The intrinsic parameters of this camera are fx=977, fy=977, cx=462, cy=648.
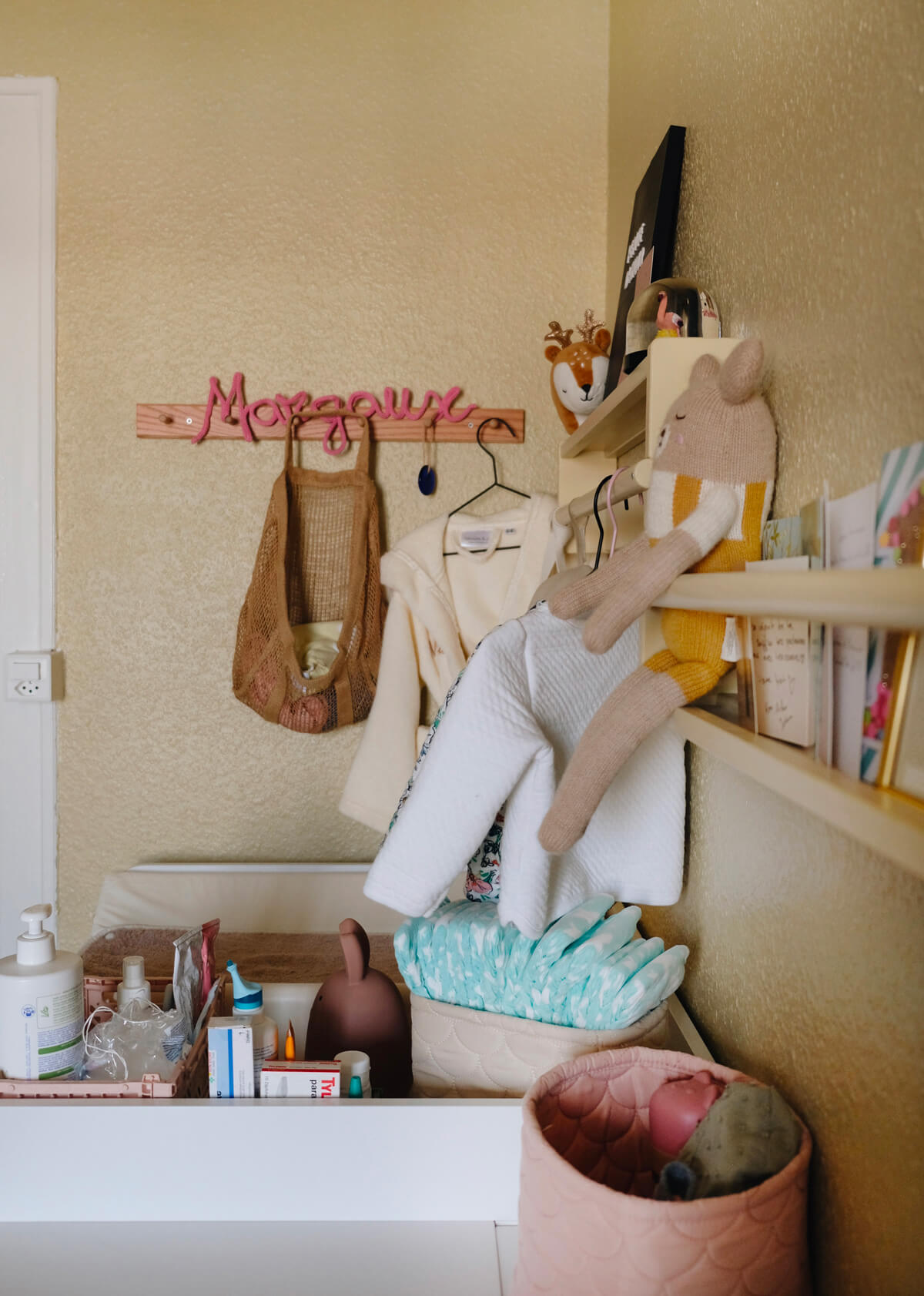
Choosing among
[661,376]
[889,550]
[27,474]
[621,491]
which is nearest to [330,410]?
[27,474]

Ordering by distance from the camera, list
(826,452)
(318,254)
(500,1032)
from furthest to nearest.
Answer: (318,254) → (500,1032) → (826,452)

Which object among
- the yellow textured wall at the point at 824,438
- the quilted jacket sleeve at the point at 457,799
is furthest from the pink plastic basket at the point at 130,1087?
the yellow textured wall at the point at 824,438

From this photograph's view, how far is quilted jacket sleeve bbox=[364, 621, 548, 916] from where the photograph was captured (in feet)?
3.24

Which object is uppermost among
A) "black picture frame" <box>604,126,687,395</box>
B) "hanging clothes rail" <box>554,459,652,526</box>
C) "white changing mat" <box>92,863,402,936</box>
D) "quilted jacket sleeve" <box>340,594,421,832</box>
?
"black picture frame" <box>604,126,687,395</box>

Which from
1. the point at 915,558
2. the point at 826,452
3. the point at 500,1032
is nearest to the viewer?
the point at 915,558

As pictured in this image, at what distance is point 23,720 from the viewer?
201 cm

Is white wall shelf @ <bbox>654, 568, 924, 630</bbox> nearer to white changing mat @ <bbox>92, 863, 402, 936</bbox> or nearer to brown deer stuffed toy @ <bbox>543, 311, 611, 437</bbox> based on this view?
brown deer stuffed toy @ <bbox>543, 311, 611, 437</bbox>

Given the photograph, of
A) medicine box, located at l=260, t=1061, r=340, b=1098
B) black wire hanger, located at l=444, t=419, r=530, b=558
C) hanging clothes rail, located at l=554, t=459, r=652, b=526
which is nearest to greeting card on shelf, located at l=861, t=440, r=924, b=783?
hanging clothes rail, located at l=554, t=459, r=652, b=526

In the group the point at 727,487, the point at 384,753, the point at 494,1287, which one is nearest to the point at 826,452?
the point at 727,487

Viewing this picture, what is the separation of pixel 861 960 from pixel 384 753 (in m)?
1.24

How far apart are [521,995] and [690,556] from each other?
1.54 feet

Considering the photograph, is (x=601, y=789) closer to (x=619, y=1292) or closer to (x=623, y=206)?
(x=619, y=1292)

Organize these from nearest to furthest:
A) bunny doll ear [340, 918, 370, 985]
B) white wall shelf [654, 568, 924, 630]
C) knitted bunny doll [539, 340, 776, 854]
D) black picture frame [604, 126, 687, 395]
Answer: white wall shelf [654, 568, 924, 630] < knitted bunny doll [539, 340, 776, 854] < bunny doll ear [340, 918, 370, 985] < black picture frame [604, 126, 687, 395]

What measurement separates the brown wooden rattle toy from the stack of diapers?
4 centimetres
